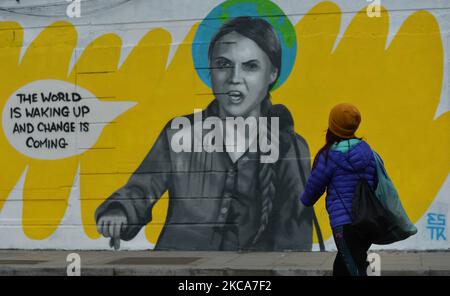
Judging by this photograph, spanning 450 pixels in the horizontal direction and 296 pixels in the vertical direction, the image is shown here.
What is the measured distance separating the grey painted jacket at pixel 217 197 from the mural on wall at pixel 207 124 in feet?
0.06

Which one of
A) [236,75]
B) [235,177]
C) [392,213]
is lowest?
[392,213]

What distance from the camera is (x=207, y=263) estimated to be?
10.8 meters

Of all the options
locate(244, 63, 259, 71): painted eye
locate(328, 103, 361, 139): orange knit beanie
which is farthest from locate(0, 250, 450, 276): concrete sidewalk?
locate(328, 103, 361, 139): orange knit beanie

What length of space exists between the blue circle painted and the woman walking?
6423 millimetres

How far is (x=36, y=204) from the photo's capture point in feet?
43.3

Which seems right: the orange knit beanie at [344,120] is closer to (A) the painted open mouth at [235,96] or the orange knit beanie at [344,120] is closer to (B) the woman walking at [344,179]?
(B) the woman walking at [344,179]

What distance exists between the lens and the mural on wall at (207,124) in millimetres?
12016

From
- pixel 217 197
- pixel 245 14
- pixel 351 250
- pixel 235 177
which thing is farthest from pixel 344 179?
pixel 245 14

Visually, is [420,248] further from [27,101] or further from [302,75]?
[27,101]

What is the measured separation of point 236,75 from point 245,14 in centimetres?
99

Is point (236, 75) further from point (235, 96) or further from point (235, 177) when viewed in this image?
point (235, 177)

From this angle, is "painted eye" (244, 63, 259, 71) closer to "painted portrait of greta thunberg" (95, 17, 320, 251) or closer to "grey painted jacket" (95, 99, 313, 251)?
"painted portrait of greta thunberg" (95, 17, 320, 251)

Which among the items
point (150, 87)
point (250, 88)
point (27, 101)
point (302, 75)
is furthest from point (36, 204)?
point (302, 75)

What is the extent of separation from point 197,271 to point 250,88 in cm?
358
